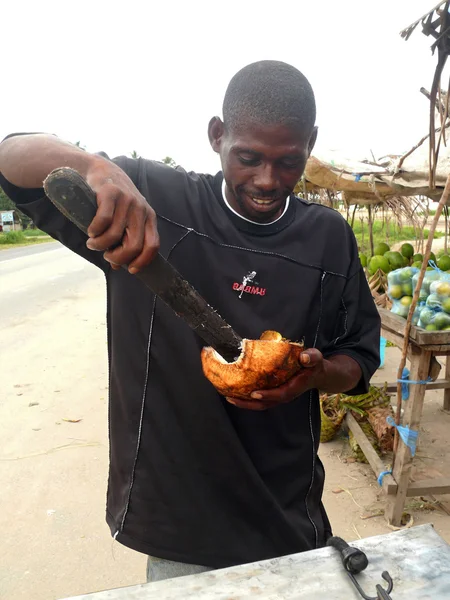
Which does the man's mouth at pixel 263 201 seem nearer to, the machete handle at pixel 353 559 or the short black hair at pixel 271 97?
the short black hair at pixel 271 97

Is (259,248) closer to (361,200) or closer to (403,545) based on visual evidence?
(403,545)

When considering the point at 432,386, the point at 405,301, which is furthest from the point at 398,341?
the point at 432,386

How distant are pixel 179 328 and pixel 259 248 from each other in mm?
323

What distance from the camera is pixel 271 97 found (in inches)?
52.7

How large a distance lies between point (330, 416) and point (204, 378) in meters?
3.23

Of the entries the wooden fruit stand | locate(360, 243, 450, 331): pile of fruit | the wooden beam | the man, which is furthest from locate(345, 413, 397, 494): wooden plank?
the man

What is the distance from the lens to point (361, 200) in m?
5.68

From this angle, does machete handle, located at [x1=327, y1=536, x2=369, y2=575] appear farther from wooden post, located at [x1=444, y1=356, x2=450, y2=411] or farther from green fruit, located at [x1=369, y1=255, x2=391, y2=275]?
wooden post, located at [x1=444, y1=356, x2=450, y2=411]

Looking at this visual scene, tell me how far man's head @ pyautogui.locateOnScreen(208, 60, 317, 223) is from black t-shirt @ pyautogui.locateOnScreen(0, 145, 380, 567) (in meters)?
0.15

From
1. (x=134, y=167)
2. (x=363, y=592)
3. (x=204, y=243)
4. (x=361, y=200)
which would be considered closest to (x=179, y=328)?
(x=204, y=243)

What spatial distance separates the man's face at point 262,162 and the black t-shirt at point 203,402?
0.11 m

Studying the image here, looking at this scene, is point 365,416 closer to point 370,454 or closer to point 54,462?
point 370,454

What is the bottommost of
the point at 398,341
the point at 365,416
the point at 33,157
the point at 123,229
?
the point at 365,416

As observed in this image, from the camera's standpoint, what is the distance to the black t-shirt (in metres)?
1.49
